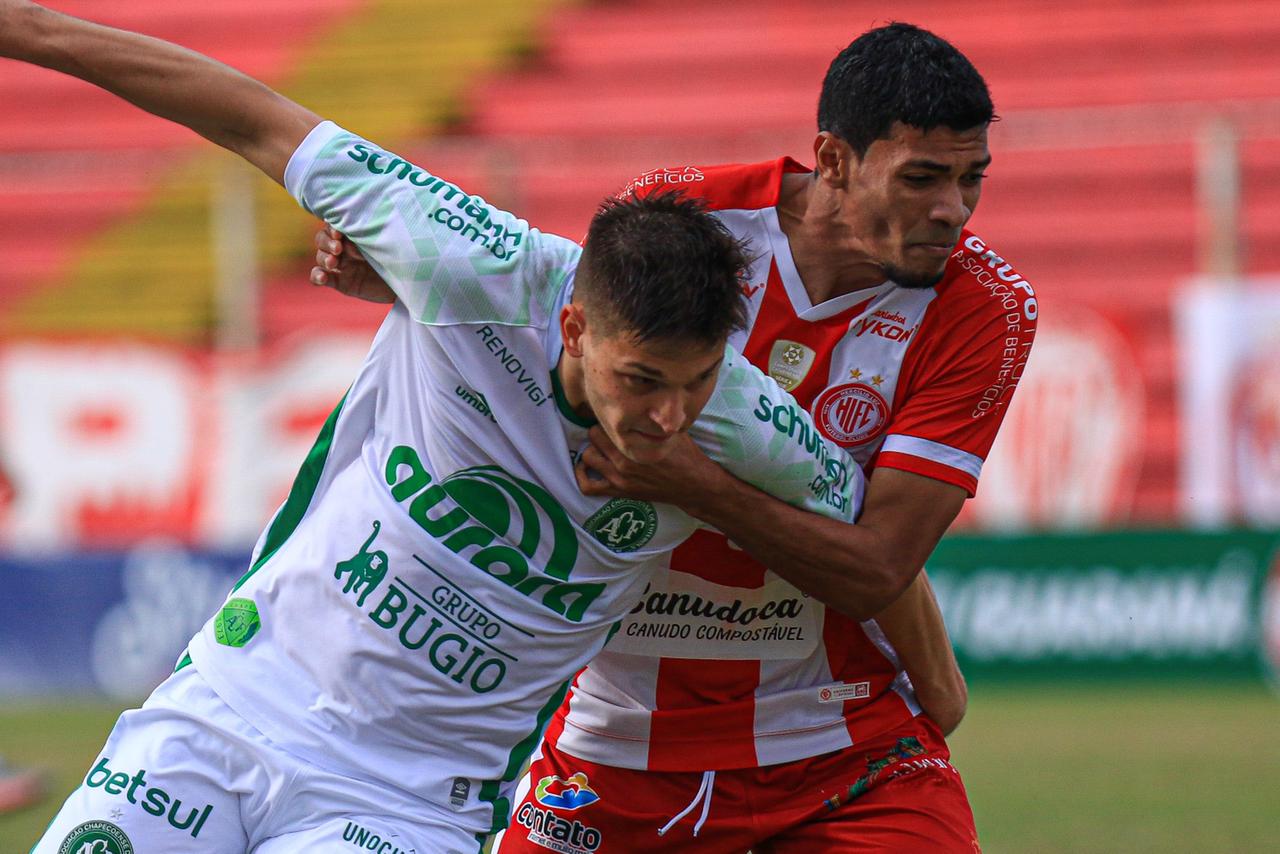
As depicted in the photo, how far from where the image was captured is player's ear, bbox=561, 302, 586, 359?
3.00 meters

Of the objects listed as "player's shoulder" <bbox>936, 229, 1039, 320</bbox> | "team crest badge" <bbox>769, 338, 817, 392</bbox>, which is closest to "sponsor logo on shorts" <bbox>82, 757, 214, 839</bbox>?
"team crest badge" <bbox>769, 338, 817, 392</bbox>

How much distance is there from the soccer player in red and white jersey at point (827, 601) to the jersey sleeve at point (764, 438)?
0.67 feet

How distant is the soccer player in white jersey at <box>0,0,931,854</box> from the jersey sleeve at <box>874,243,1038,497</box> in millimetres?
405

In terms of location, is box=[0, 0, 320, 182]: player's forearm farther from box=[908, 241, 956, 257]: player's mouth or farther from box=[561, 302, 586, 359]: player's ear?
box=[908, 241, 956, 257]: player's mouth

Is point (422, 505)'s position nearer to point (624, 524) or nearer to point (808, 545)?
point (624, 524)

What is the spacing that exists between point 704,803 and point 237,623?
109cm

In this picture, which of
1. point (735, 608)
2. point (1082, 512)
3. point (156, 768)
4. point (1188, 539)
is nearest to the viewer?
point (156, 768)

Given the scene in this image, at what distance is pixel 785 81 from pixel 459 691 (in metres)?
12.0

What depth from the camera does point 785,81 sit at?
14.5m

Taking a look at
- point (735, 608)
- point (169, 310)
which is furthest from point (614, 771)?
point (169, 310)

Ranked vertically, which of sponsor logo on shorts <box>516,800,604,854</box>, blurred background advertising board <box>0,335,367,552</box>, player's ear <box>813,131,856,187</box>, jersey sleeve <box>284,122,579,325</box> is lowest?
blurred background advertising board <box>0,335,367,552</box>

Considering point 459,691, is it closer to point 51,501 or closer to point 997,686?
point 997,686

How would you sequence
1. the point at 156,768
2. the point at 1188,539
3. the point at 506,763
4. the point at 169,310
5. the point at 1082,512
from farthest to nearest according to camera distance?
the point at 169,310, the point at 1082,512, the point at 1188,539, the point at 506,763, the point at 156,768

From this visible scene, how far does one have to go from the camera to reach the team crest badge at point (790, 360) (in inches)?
142
